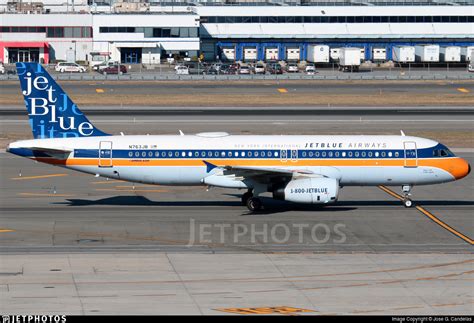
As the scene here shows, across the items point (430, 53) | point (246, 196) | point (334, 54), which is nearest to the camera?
point (246, 196)

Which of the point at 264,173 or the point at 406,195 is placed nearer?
the point at 264,173

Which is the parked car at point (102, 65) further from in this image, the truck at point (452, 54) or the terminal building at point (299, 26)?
the truck at point (452, 54)

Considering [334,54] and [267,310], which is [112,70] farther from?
[267,310]

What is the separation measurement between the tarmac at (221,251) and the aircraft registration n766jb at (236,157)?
6.19 feet

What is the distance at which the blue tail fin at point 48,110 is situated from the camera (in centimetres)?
5512

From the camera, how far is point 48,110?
182 feet

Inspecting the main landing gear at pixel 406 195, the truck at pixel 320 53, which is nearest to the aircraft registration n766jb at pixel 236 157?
the main landing gear at pixel 406 195

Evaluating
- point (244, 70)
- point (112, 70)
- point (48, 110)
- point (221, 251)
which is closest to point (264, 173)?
point (221, 251)

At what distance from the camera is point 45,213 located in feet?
174

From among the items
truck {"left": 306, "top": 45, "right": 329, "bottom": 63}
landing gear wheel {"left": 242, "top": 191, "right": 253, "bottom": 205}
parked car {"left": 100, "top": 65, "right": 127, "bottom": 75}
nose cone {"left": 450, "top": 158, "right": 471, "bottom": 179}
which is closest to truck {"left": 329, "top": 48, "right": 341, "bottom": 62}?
truck {"left": 306, "top": 45, "right": 329, "bottom": 63}

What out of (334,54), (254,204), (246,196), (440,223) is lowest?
(440,223)

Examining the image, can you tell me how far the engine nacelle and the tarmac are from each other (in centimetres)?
108

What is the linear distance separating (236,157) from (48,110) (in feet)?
37.0

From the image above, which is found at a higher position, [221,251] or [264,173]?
[264,173]
